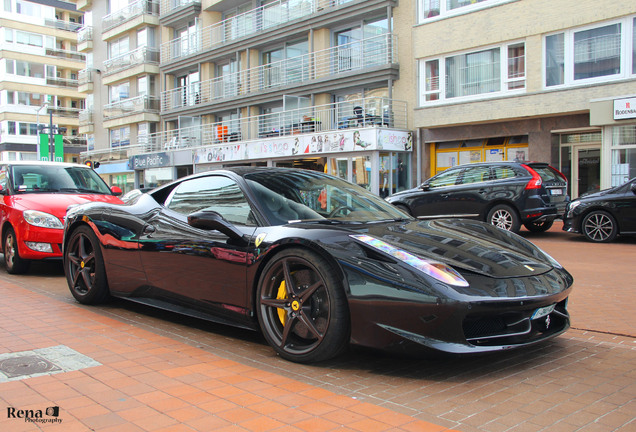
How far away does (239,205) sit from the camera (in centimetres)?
430

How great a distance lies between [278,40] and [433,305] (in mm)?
26620

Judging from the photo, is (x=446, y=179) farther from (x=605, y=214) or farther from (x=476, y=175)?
(x=605, y=214)

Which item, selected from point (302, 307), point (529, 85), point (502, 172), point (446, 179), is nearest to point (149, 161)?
point (529, 85)

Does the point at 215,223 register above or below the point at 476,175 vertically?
below

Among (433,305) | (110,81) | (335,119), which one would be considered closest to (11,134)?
(110,81)

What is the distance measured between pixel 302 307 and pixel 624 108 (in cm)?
1545

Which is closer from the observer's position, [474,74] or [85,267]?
[85,267]

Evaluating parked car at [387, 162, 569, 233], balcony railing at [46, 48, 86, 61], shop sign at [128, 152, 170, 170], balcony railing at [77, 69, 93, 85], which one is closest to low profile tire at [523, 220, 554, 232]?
parked car at [387, 162, 569, 233]

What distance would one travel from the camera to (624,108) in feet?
52.1

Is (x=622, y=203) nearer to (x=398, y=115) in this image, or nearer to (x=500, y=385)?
(x=500, y=385)

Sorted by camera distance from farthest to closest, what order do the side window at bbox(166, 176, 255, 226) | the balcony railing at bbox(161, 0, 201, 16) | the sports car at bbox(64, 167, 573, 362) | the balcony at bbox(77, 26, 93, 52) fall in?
the balcony at bbox(77, 26, 93, 52) < the balcony railing at bbox(161, 0, 201, 16) < the side window at bbox(166, 176, 255, 226) < the sports car at bbox(64, 167, 573, 362)

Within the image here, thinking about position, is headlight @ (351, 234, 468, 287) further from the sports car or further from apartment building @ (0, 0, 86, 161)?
apartment building @ (0, 0, 86, 161)

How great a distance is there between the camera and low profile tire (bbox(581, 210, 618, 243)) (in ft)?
37.4

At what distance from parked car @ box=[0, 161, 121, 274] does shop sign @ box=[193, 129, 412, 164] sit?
43.4 feet
